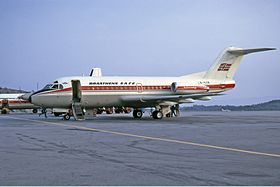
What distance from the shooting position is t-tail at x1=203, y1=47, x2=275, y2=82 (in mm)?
34875

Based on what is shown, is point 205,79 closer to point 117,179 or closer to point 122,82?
point 122,82

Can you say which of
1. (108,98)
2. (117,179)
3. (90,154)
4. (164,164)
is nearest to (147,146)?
(90,154)

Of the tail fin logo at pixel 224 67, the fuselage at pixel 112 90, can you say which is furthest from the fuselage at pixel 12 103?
the tail fin logo at pixel 224 67

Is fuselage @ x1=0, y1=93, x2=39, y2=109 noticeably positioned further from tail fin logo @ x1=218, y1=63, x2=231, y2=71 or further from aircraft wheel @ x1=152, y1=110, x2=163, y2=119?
tail fin logo @ x1=218, y1=63, x2=231, y2=71

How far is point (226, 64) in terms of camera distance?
3506 cm

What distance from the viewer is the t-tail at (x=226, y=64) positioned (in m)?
34.9

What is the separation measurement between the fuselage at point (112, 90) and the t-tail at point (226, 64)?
5.06ft

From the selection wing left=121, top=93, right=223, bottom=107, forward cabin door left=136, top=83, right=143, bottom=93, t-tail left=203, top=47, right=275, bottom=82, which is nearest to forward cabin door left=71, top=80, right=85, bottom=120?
wing left=121, top=93, right=223, bottom=107

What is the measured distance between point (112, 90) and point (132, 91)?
1585mm

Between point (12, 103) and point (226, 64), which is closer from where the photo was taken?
point (226, 64)

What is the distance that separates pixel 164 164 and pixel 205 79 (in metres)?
27.4

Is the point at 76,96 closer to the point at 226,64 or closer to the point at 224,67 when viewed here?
the point at 224,67

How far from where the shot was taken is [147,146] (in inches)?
445

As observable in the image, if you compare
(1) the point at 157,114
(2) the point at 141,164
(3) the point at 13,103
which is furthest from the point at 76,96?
(3) the point at 13,103
